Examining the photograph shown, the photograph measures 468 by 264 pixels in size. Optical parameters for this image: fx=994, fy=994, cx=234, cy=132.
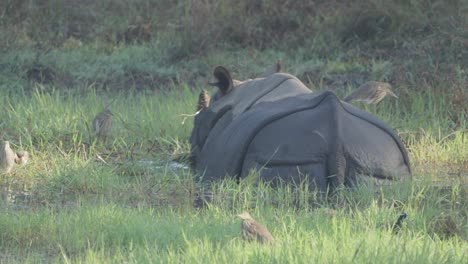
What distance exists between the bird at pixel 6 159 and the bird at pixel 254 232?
2619 millimetres

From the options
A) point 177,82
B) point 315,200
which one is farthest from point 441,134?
point 177,82

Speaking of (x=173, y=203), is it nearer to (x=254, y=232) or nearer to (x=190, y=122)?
(x=254, y=232)

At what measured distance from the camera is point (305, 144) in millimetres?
6031

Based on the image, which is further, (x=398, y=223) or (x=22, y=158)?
(x=22, y=158)

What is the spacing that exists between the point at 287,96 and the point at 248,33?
5.60 m

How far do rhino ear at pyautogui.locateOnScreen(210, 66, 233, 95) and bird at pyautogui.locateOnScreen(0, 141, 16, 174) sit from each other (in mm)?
1484

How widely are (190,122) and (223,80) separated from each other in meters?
1.39

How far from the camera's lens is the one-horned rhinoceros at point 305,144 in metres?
6.01

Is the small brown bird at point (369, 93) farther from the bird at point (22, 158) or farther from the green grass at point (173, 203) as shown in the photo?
the bird at point (22, 158)

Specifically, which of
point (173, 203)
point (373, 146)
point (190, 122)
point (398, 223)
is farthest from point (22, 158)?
point (398, 223)

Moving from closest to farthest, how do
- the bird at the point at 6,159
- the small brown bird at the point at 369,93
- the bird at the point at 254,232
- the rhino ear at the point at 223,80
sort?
the bird at the point at 254,232 < the bird at the point at 6,159 < the rhino ear at the point at 223,80 < the small brown bird at the point at 369,93

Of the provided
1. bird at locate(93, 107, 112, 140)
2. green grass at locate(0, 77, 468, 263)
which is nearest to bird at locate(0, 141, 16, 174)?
green grass at locate(0, 77, 468, 263)

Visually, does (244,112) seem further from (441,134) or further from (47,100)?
(47,100)

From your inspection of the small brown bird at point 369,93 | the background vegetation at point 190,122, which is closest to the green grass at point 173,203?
the background vegetation at point 190,122
